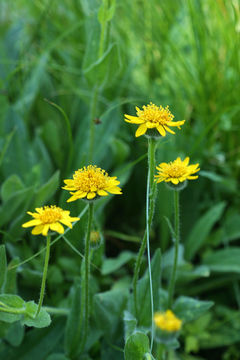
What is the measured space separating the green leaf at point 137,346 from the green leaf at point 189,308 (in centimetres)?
30

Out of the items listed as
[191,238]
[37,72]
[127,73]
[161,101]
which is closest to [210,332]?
[191,238]

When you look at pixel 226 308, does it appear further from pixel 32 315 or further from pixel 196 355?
pixel 32 315

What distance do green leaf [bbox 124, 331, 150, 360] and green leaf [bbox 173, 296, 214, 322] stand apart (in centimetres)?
30

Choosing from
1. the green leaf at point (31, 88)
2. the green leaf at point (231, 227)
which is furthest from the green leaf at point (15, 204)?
the green leaf at point (231, 227)

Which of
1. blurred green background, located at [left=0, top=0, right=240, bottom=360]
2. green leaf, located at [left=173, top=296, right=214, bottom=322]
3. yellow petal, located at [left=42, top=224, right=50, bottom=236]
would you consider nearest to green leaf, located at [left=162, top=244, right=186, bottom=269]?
blurred green background, located at [left=0, top=0, right=240, bottom=360]

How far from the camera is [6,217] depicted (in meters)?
1.19

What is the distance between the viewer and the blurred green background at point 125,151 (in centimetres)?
117

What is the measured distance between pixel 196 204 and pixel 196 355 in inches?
19.2

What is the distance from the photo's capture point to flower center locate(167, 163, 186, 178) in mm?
818

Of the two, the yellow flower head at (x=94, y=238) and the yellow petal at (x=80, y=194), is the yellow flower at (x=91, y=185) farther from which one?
the yellow flower head at (x=94, y=238)

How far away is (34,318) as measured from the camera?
734mm

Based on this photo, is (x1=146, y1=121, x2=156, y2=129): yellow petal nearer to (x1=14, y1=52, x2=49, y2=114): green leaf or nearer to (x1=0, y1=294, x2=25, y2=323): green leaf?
(x1=0, y1=294, x2=25, y2=323): green leaf

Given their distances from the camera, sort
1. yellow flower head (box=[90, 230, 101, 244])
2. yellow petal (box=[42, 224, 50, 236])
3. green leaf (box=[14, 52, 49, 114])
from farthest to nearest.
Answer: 1. green leaf (box=[14, 52, 49, 114])
2. yellow flower head (box=[90, 230, 101, 244])
3. yellow petal (box=[42, 224, 50, 236])

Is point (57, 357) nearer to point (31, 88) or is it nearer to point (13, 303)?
point (13, 303)
